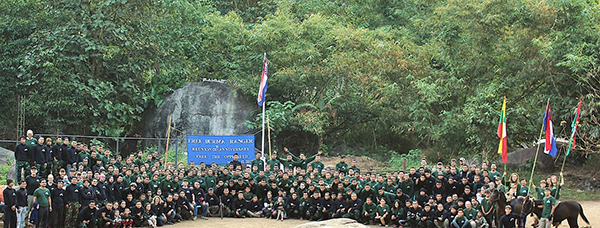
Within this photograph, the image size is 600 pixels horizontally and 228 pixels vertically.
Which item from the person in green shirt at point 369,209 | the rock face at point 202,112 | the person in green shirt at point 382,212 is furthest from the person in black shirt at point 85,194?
the rock face at point 202,112

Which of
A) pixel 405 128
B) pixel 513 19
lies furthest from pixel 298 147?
pixel 513 19

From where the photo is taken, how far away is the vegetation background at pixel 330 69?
19.7 m

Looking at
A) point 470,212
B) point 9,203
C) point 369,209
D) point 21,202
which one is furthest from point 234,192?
point 470,212

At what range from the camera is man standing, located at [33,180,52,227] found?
13023mm

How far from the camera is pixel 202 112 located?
23.8 meters

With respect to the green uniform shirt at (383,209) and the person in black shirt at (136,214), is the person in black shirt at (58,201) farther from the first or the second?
the green uniform shirt at (383,209)

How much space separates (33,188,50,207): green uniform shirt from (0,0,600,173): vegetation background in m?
9.51

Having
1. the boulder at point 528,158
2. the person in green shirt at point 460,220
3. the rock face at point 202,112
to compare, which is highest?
the rock face at point 202,112

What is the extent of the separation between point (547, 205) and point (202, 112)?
13.8m

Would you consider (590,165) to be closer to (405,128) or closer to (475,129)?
(475,129)

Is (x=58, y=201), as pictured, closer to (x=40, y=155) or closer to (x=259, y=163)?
(x=40, y=155)

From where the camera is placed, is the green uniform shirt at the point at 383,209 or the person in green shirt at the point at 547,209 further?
the green uniform shirt at the point at 383,209

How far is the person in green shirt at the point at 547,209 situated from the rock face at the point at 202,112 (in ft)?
40.5

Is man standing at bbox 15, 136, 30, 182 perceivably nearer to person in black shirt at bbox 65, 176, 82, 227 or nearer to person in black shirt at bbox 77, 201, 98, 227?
person in black shirt at bbox 65, 176, 82, 227
